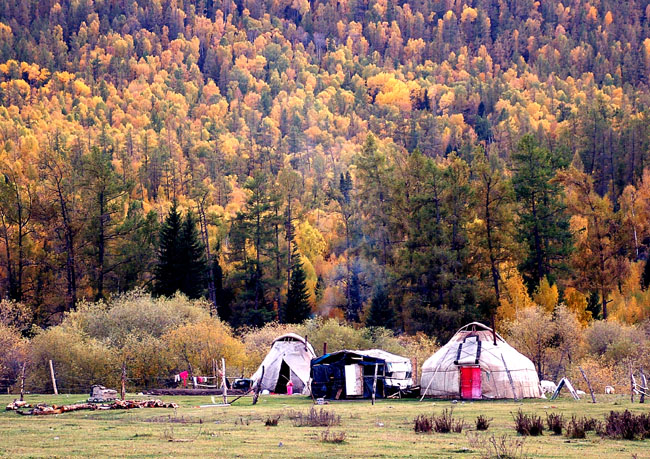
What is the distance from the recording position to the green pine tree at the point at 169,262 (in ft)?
236

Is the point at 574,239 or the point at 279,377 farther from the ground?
the point at 574,239

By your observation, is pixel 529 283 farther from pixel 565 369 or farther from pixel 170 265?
pixel 170 265

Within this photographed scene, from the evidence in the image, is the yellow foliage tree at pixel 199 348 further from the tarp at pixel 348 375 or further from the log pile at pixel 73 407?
the log pile at pixel 73 407

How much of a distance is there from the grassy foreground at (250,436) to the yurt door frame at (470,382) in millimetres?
9460

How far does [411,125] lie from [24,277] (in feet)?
386

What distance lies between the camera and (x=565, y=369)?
2130 inches

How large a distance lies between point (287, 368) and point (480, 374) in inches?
494

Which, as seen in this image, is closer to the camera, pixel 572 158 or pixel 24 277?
pixel 24 277

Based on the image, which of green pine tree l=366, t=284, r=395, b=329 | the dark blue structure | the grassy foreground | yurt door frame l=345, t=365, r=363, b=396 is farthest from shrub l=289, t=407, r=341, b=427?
green pine tree l=366, t=284, r=395, b=329

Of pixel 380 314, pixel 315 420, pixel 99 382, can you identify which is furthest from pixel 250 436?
pixel 380 314

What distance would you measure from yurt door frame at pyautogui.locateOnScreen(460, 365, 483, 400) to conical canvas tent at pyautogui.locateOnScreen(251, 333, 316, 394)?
412 inches

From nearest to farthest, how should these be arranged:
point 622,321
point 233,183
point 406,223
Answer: point 622,321 < point 406,223 < point 233,183

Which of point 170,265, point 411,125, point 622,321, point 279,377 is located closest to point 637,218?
point 622,321

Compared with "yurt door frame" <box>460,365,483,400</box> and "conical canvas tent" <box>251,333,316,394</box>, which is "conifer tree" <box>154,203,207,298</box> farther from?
"yurt door frame" <box>460,365,483,400</box>
